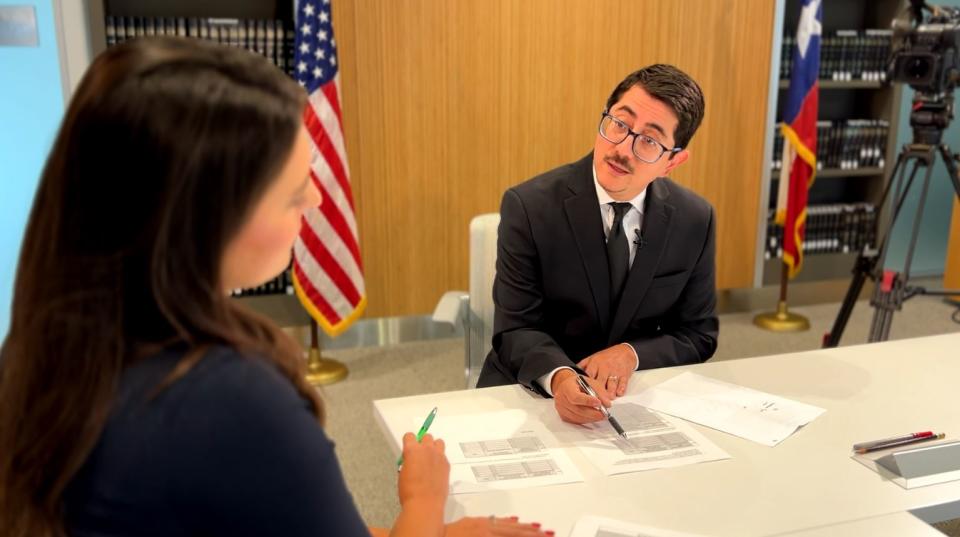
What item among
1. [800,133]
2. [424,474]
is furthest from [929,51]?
[424,474]

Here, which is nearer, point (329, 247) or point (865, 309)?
point (329, 247)

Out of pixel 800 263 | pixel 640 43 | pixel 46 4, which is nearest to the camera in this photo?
pixel 46 4

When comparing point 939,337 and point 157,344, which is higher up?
point 157,344

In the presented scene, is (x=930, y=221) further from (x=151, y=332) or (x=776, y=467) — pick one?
(x=151, y=332)

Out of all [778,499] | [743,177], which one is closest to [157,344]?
[778,499]

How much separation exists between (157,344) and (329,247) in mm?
2598

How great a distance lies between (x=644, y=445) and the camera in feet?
4.27

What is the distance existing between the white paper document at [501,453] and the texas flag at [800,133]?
3013 millimetres

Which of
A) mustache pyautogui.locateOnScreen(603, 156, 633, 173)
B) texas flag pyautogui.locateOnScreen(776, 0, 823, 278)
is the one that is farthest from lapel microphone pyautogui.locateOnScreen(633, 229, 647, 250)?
texas flag pyautogui.locateOnScreen(776, 0, 823, 278)

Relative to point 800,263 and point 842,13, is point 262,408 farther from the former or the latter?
point 842,13

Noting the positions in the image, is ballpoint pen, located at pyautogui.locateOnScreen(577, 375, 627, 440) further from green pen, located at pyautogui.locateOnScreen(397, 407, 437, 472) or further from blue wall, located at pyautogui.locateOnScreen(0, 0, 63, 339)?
blue wall, located at pyautogui.locateOnScreen(0, 0, 63, 339)

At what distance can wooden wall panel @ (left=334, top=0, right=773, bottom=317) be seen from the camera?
3.51 m

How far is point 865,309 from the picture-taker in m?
4.46

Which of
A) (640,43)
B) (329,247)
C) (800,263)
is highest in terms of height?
(640,43)
